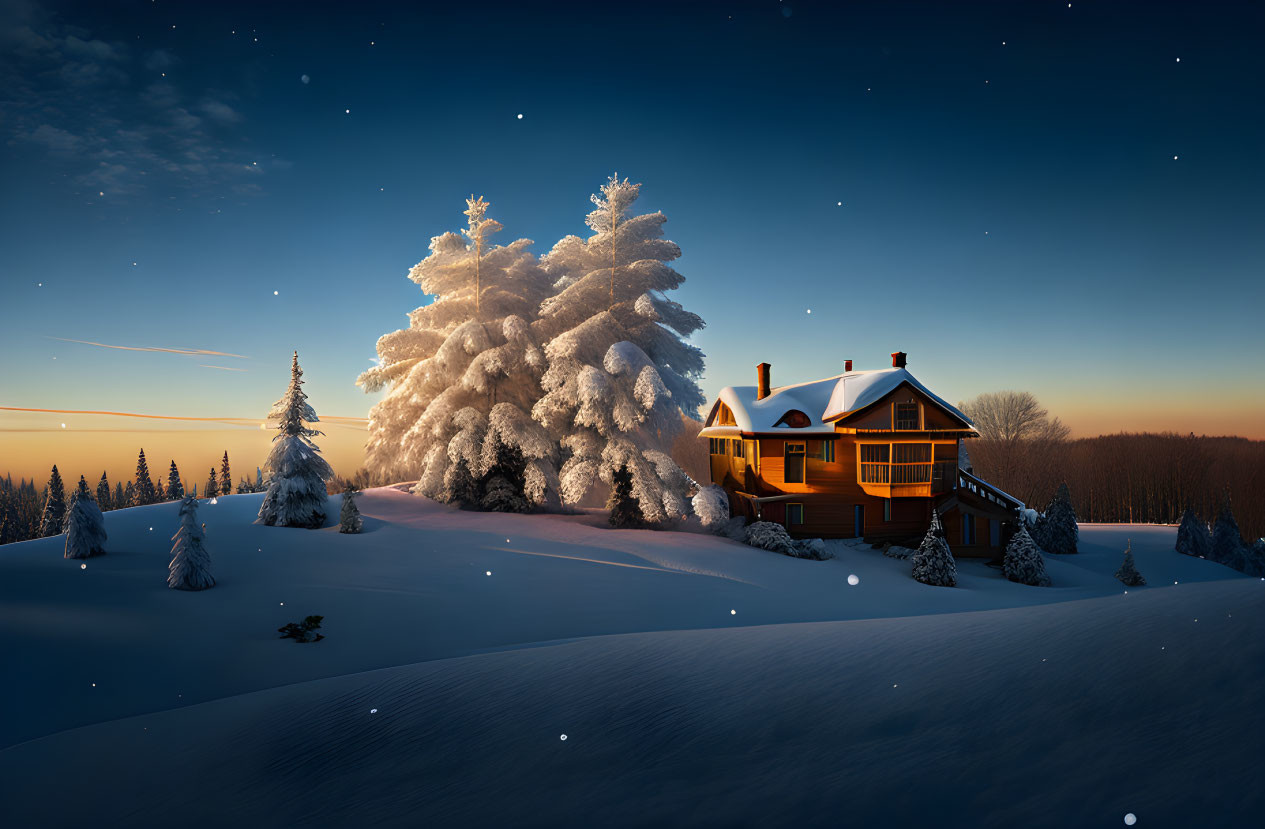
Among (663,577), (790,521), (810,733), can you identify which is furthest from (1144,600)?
(790,521)

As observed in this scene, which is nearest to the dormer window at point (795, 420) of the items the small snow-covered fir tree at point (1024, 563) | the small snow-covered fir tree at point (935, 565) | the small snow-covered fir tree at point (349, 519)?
the small snow-covered fir tree at point (935, 565)

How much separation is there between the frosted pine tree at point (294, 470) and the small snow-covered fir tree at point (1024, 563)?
22961 millimetres

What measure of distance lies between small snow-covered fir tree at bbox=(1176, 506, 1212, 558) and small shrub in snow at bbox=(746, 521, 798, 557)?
20.5 metres

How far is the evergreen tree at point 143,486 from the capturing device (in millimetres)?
37594

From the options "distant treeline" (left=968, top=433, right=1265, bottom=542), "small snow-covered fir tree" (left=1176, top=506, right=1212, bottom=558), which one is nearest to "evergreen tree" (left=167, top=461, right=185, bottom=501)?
"small snow-covered fir tree" (left=1176, top=506, right=1212, bottom=558)

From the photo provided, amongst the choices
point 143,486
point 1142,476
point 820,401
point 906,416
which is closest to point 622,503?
point 820,401

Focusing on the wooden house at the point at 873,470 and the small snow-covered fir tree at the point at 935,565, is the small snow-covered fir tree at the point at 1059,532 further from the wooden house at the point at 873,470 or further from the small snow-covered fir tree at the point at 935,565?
the small snow-covered fir tree at the point at 935,565

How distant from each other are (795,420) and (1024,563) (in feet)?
29.4

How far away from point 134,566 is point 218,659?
5400 millimetres

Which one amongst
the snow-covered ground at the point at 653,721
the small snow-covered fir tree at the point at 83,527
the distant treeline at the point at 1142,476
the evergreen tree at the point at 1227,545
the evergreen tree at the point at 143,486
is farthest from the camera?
the distant treeline at the point at 1142,476

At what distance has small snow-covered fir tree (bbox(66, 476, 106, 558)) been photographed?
36.6 ft

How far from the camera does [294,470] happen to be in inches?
643

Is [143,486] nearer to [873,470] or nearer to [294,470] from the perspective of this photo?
[294,470]

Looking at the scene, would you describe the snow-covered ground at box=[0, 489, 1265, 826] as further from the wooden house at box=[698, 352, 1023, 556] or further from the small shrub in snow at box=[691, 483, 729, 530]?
the wooden house at box=[698, 352, 1023, 556]
